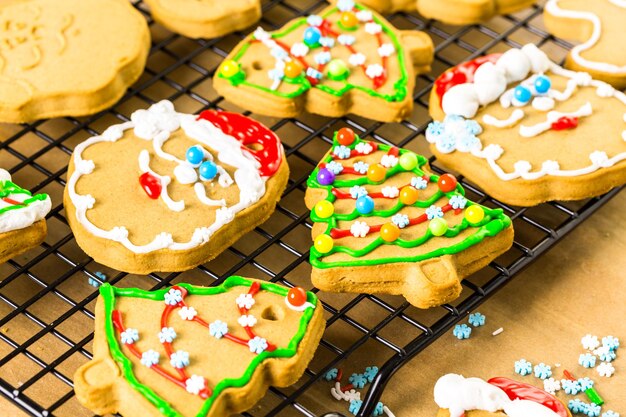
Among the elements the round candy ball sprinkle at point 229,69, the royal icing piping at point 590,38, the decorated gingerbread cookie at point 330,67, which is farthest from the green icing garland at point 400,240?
the royal icing piping at point 590,38

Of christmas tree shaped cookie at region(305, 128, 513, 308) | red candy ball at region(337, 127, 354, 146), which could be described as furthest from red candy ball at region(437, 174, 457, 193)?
red candy ball at region(337, 127, 354, 146)

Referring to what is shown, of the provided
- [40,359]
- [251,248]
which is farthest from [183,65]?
[40,359]

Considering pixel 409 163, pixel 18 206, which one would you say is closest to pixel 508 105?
pixel 409 163

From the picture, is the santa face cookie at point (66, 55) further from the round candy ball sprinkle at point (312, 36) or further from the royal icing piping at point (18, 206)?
the round candy ball sprinkle at point (312, 36)

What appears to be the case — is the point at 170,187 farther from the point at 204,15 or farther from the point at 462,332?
the point at 462,332

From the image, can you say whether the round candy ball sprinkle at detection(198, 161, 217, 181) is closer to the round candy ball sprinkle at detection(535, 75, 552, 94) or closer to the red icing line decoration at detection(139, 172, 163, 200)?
the red icing line decoration at detection(139, 172, 163, 200)

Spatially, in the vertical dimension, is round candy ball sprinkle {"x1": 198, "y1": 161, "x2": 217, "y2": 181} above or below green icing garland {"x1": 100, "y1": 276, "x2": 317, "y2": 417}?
above
